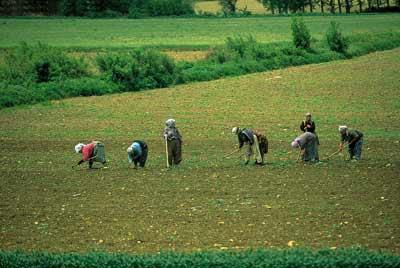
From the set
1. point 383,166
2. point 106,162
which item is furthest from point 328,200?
point 106,162

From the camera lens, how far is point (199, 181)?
2412cm

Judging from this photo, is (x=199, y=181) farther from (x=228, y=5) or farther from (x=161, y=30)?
(x=228, y=5)

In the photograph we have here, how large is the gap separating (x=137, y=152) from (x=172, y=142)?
92 centimetres

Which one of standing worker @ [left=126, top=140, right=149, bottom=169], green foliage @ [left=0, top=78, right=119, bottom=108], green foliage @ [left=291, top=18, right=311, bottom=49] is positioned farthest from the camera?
green foliage @ [left=291, top=18, right=311, bottom=49]

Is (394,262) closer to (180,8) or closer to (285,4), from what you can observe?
(180,8)

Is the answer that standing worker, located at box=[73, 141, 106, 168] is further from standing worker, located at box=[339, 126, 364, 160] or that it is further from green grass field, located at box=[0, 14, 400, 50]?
green grass field, located at box=[0, 14, 400, 50]

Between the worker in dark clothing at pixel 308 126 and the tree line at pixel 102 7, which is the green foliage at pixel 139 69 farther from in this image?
the tree line at pixel 102 7

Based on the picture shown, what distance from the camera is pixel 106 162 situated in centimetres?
2731

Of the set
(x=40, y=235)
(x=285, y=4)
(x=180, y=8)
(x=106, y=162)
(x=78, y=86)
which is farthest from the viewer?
(x=285, y=4)

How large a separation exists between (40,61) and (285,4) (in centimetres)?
7163

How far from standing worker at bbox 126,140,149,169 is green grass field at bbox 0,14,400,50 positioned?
Answer: 3564cm

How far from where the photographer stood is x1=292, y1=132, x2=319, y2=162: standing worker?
81.9ft

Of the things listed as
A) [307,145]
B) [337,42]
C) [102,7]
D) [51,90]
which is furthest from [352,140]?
[102,7]

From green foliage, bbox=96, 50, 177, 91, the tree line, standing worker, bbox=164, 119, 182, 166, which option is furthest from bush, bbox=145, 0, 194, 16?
standing worker, bbox=164, 119, 182, 166
